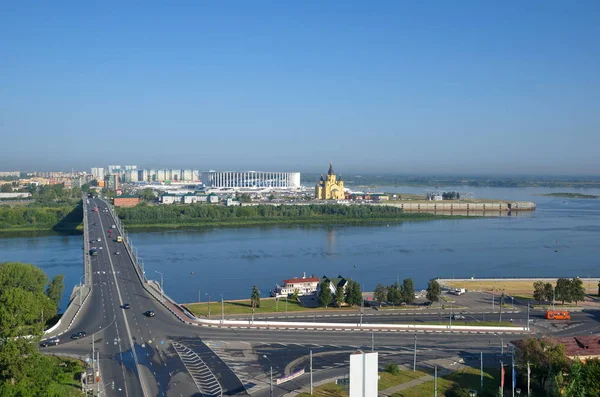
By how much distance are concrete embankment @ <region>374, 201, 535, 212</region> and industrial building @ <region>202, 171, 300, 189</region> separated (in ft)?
79.4

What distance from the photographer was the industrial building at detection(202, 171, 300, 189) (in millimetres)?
73000

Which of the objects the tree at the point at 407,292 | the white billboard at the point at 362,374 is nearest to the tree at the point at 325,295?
the tree at the point at 407,292

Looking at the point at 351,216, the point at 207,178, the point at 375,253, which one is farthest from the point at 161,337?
the point at 207,178

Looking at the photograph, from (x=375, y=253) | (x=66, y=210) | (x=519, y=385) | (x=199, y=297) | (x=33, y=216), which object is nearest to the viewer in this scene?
(x=519, y=385)

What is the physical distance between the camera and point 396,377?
9.26m

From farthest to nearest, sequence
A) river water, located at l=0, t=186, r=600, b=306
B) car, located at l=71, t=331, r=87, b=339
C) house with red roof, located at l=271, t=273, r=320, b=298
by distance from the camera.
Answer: river water, located at l=0, t=186, r=600, b=306, house with red roof, located at l=271, t=273, r=320, b=298, car, located at l=71, t=331, r=87, b=339

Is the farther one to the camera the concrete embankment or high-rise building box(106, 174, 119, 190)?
high-rise building box(106, 174, 119, 190)

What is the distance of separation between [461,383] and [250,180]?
6536 cm

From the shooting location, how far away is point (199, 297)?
16141 mm

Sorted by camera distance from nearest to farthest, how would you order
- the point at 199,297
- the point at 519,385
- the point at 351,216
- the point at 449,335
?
the point at 519,385, the point at 449,335, the point at 199,297, the point at 351,216

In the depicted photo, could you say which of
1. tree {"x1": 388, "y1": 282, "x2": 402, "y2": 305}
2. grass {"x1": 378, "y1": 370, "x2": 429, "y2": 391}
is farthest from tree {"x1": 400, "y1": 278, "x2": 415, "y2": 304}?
grass {"x1": 378, "y1": 370, "x2": 429, "y2": 391}

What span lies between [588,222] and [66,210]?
3432cm

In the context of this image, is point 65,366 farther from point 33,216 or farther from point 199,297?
point 33,216

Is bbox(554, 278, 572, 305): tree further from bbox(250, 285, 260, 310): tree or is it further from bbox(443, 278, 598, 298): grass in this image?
bbox(250, 285, 260, 310): tree
